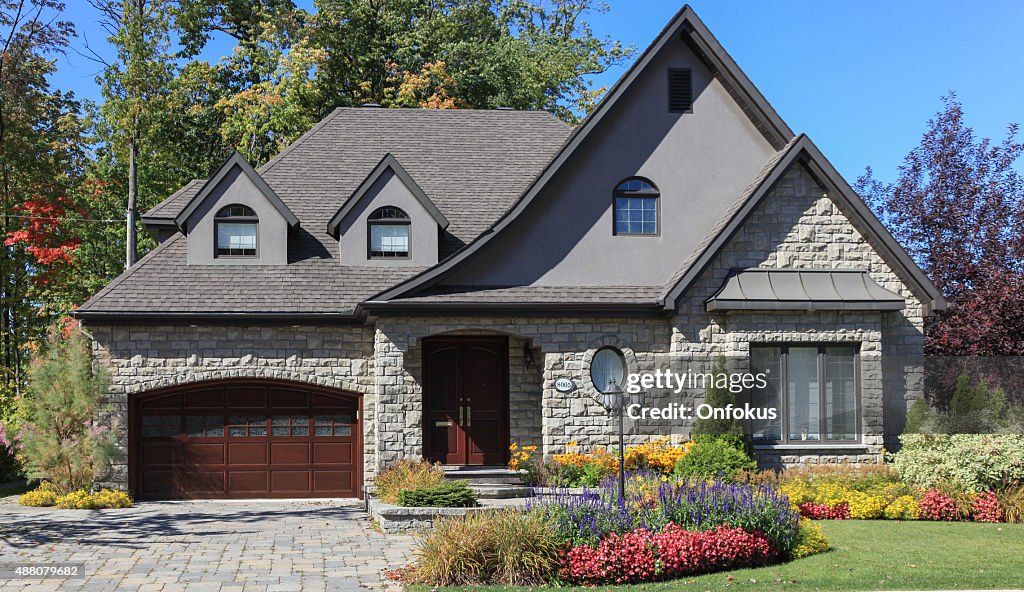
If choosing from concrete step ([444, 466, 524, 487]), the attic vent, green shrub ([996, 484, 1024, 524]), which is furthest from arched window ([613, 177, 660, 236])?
green shrub ([996, 484, 1024, 524])

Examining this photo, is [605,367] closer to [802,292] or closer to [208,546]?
[802,292]

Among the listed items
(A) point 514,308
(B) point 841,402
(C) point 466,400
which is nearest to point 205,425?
(C) point 466,400

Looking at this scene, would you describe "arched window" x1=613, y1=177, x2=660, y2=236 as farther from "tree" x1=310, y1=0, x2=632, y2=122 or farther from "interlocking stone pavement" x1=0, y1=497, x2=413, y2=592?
"tree" x1=310, y1=0, x2=632, y2=122

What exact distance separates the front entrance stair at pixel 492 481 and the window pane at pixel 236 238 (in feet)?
18.8

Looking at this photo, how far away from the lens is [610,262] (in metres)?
17.9

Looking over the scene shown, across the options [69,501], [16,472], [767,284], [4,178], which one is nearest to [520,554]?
[767,284]

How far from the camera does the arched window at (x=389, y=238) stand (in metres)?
18.9

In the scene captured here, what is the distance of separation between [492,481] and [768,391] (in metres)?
5.04

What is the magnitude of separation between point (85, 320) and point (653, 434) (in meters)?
10.4

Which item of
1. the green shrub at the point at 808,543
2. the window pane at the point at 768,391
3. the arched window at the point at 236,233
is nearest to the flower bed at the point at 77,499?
the arched window at the point at 236,233

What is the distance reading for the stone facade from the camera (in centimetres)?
1675

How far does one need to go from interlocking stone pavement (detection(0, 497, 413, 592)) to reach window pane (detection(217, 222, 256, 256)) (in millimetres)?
4836

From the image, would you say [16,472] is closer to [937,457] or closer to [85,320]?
[85,320]

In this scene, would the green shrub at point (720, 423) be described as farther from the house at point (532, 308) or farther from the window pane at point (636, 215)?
the window pane at point (636, 215)
